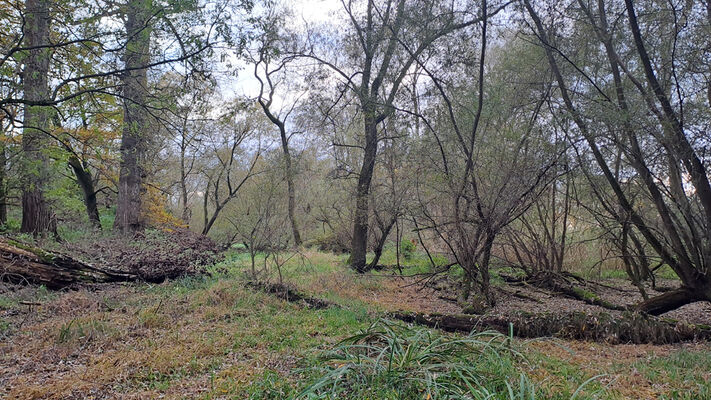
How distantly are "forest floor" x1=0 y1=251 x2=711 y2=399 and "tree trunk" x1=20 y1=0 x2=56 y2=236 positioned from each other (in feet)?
11.9

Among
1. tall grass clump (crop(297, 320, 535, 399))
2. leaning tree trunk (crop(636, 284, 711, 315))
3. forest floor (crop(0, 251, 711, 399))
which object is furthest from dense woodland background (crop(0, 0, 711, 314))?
tall grass clump (crop(297, 320, 535, 399))

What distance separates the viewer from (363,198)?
35.3 feet

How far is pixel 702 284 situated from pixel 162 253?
9.12 metres

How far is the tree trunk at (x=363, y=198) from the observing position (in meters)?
10.8

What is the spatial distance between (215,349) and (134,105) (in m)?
4.05

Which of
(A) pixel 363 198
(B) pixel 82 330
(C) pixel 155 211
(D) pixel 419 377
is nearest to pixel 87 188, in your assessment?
(C) pixel 155 211

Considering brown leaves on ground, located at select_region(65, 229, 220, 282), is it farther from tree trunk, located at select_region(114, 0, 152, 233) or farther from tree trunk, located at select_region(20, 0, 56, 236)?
tree trunk, located at select_region(114, 0, 152, 233)

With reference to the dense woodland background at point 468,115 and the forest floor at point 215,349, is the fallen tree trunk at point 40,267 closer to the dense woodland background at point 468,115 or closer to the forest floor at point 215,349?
the forest floor at point 215,349

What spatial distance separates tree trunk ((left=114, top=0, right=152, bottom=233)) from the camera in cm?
542

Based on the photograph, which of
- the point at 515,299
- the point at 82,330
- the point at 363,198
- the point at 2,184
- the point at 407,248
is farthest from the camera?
the point at 407,248

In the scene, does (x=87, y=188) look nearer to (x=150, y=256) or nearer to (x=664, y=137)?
(x=150, y=256)

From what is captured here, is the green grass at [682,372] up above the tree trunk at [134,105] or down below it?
below

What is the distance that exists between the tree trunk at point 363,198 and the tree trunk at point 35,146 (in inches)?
260

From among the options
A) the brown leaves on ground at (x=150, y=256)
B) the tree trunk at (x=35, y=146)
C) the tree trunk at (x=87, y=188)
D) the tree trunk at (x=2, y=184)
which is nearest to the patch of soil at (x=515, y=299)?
the brown leaves on ground at (x=150, y=256)
